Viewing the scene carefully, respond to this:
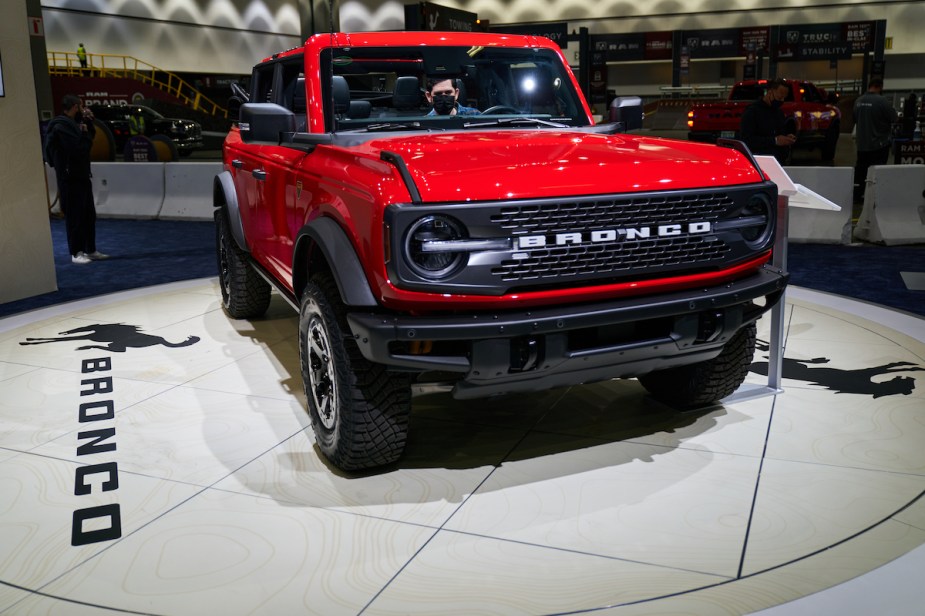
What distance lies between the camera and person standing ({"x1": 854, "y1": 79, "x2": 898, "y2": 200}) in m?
11.7

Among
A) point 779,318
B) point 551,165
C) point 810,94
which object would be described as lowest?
point 779,318

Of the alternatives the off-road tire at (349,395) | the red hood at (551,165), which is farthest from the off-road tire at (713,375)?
the off-road tire at (349,395)

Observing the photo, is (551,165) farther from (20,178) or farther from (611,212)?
(20,178)

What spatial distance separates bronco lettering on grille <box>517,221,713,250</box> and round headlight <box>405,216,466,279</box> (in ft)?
0.77

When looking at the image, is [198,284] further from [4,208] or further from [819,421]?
[819,421]

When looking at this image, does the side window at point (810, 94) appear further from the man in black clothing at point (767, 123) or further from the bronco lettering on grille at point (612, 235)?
the bronco lettering on grille at point (612, 235)

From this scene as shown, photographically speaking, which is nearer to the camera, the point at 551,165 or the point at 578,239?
the point at 578,239

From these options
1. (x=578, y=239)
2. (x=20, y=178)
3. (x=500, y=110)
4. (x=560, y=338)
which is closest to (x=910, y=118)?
(x=500, y=110)

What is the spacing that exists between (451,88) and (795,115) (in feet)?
43.7

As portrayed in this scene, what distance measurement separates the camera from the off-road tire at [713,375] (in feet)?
12.9

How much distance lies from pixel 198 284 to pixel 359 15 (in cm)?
3144

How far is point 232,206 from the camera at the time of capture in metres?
5.53

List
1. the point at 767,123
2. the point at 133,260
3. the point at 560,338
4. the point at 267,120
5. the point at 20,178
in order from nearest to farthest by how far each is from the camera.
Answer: the point at 560,338, the point at 267,120, the point at 20,178, the point at 767,123, the point at 133,260

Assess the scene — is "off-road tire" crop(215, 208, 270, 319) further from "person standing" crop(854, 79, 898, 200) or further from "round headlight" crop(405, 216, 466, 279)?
"person standing" crop(854, 79, 898, 200)
